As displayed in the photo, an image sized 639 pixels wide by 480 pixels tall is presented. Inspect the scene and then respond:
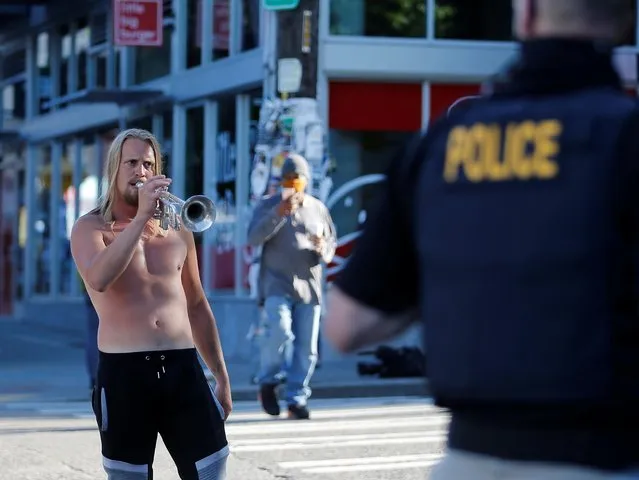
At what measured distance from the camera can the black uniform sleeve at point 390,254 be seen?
2.77 metres

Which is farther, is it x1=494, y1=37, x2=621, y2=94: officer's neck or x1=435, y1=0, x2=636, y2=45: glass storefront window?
x1=435, y1=0, x2=636, y2=45: glass storefront window

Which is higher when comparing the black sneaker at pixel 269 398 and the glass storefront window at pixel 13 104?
the glass storefront window at pixel 13 104

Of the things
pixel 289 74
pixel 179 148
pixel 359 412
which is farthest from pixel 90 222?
pixel 179 148

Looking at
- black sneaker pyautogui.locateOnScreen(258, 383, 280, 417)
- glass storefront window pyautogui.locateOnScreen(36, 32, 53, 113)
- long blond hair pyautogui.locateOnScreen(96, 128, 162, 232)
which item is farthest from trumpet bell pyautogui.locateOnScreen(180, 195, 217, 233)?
glass storefront window pyautogui.locateOnScreen(36, 32, 53, 113)

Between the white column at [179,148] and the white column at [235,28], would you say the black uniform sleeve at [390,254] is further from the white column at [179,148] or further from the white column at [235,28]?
the white column at [179,148]

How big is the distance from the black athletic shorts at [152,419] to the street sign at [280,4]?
9.65m

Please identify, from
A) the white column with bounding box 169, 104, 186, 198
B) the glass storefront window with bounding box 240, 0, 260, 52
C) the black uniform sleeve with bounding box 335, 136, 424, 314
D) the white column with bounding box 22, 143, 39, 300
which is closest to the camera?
the black uniform sleeve with bounding box 335, 136, 424, 314

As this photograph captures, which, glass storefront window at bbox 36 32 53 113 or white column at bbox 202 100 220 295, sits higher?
glass storefront window at bbox 36 32 53 113

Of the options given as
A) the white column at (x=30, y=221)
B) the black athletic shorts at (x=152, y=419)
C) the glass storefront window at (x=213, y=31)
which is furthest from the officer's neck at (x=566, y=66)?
the white column at (x=30, y=221)

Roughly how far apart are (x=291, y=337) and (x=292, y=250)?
0.68 m

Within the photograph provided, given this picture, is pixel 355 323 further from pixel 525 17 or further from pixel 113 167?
pixel 113 167

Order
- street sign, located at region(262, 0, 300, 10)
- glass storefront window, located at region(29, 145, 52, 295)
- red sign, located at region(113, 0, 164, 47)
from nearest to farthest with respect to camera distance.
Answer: street sign, located at region(262, 0, 300, 10)
red sign, located at region(113, 0, 164, 47)
glass storefront window, located at region(29, 145, 52, 295)

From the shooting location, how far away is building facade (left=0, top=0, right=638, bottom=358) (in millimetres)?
17562

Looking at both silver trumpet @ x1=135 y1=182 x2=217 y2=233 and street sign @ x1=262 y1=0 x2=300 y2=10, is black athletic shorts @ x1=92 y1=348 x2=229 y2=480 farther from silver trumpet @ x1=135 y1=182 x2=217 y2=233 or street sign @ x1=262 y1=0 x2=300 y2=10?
street sign @ x1=262 y1=0 x2=300 y2=10
